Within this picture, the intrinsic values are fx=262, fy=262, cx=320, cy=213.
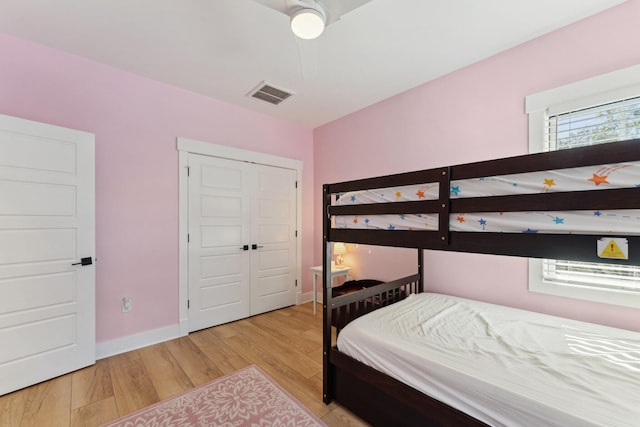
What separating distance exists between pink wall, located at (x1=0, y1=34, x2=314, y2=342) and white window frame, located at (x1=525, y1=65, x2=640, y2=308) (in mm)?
3154

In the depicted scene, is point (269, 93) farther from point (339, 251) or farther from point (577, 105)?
point (577, 105)

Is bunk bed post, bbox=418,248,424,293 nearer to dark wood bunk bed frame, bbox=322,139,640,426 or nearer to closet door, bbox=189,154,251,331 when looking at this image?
dark wood bunk bed frame, bbox=322,139,640,426

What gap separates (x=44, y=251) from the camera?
6.72ft

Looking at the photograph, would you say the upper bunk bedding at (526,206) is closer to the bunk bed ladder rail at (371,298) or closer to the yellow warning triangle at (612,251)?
the yellow warning triangle at (612,251)

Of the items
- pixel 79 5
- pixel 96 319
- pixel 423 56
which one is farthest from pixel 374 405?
pixel 79 5

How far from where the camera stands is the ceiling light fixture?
4.31ft

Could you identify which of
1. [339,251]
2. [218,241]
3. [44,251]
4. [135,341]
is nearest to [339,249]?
[339,251]

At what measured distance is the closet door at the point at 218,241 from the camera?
2971mm

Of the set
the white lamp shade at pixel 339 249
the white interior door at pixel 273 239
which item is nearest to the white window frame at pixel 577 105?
the white lamp shade at pixel 339 249

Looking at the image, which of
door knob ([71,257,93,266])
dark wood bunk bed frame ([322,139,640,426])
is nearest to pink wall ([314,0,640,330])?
dark wood bunk bed frame ([322,139,640,426])

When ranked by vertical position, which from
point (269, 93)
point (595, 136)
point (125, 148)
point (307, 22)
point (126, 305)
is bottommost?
point (126, 305)

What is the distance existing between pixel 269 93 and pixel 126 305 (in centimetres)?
262

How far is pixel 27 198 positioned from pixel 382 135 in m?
3.31

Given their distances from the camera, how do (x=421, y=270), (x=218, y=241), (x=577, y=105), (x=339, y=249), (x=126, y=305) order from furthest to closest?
(x=339, y=249) < (x=218, y=241) < (x=421, y=270) < (x=126, y=305) < (x=577, y=105)
